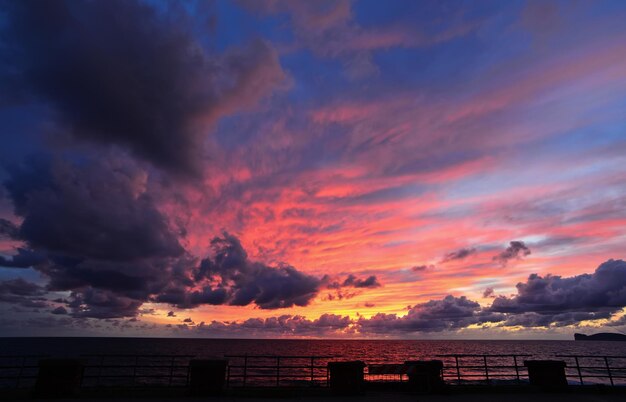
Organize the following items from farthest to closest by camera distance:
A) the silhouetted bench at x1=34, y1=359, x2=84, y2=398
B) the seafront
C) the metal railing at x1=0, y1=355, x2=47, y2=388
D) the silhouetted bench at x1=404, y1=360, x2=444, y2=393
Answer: the metal railing at x1=0, y1=355, x2=47, y2=388 → the silhouetted bench at x1=404, y1=360, x2=444, y2=393 → the silhouetted bench at x1=34, y1=359, x2=84, y2=398 → the seafront

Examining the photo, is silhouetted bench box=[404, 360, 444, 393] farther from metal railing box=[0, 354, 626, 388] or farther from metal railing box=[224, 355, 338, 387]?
metal railing box=[224, 355, 338, 387]

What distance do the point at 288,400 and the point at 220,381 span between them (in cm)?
292

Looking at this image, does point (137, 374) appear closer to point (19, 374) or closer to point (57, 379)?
point (19, 374)

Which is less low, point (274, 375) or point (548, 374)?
point (548, 374)

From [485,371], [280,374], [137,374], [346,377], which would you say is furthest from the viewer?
[137,374]

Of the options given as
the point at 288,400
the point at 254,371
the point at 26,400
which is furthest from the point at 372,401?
the point at 254,371

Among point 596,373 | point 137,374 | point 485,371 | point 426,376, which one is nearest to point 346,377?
point 426,376

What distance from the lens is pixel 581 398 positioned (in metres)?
15.4

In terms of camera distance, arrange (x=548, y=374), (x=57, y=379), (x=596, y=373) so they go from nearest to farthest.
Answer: (x=57, y=379) < (x=548, y=374) < (x=596, y=373)

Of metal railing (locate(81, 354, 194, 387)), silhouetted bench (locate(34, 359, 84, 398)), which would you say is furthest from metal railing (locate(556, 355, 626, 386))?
silhouetted bench (locate(34, 359, 84, 398))

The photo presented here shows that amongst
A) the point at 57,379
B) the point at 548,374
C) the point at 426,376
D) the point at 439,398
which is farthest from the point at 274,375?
the point at 548,374

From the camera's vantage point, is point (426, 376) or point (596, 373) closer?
point (426, 376)

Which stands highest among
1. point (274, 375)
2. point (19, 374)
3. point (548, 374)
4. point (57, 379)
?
point (57, 379)

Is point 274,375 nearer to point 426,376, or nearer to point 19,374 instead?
point 426,376
